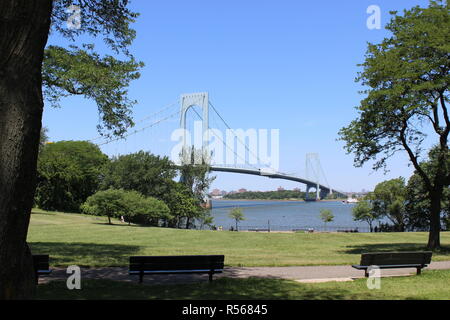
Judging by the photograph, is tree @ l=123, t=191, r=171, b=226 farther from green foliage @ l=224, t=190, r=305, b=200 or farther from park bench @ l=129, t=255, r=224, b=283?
green foliage @ l=224, t=190, r=305, b=200

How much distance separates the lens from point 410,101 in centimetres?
1258

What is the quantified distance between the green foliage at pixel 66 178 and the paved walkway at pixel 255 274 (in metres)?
36.5

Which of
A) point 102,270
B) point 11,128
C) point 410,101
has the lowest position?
point 102,270

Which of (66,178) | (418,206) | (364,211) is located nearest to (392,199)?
(364,211)

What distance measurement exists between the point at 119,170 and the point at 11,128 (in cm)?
3970

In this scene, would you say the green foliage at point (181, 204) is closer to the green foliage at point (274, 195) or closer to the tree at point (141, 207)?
the tree at point (141, 207)

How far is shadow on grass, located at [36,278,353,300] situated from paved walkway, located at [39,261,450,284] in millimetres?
633

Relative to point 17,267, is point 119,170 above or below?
above

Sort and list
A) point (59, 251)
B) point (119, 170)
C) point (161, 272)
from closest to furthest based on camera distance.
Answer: point (161, 272) → point (59, 251) → point (119, 170)

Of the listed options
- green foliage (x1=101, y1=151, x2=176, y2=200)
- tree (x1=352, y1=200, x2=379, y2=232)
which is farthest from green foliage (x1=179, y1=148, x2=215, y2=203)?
tree (x1=352, y1=200, x2=379, y2=232)

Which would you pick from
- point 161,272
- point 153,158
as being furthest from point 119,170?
point 161,272

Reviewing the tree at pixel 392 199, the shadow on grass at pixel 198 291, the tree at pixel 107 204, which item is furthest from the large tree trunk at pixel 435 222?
the tree at pixel 392 199
